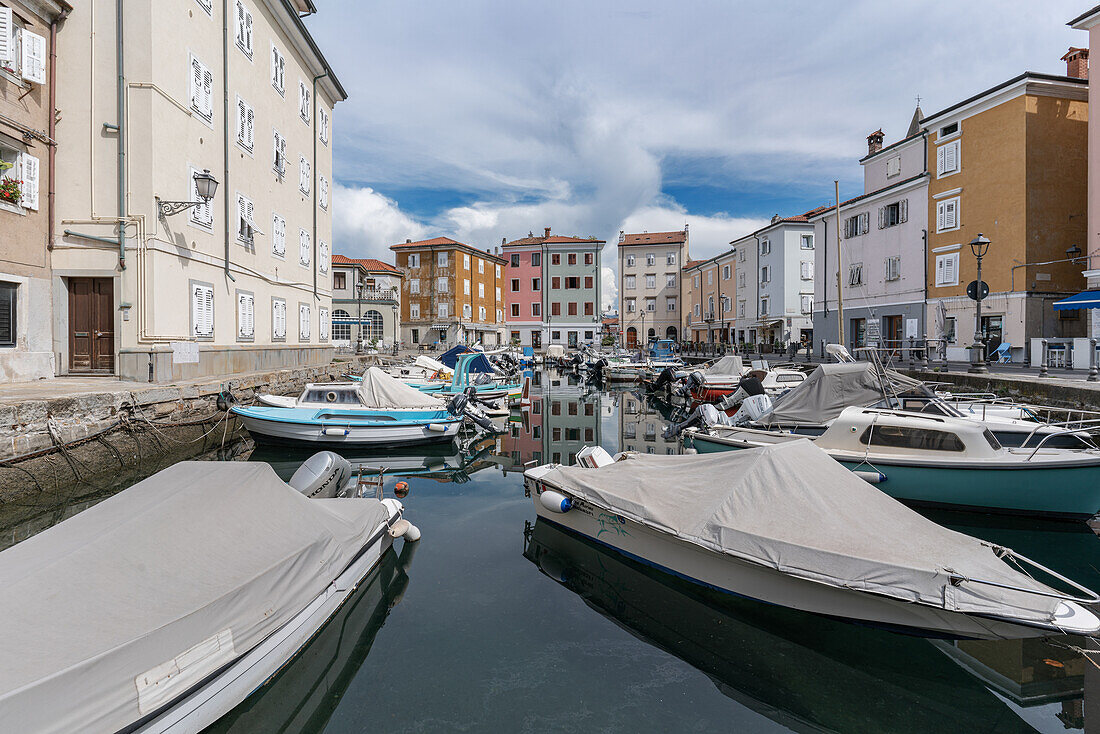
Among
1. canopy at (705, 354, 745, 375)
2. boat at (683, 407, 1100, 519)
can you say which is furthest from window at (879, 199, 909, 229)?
boat at (683, 407, 1100, 519)

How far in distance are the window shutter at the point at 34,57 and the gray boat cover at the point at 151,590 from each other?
50.0ft

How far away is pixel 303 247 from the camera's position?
2719 cm

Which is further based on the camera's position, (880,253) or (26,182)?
(880,253)

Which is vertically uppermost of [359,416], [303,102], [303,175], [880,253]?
[303,102]

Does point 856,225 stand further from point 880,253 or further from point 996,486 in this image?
point 996,486

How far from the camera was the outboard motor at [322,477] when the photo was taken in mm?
8406

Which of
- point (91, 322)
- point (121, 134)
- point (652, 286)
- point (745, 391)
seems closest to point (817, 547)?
point (745, 391)

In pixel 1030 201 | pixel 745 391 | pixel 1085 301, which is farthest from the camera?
pixel 1030 201

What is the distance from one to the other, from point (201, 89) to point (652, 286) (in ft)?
197

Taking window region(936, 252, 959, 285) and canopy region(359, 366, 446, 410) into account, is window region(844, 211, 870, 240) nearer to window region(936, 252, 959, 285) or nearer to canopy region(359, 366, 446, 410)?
window region(936, 252, 959, 285)

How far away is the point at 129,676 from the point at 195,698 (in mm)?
630

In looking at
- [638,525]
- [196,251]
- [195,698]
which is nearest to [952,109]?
[638,525]

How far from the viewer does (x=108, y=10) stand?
51.4ft

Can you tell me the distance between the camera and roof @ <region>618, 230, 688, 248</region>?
72375 millimetres
